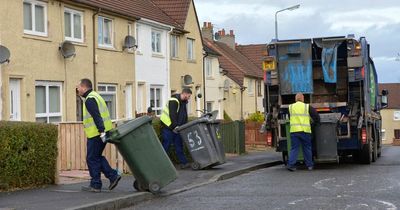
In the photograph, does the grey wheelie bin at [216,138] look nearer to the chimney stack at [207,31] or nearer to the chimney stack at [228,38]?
the chimney stack at [207,31]

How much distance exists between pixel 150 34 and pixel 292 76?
466 inches

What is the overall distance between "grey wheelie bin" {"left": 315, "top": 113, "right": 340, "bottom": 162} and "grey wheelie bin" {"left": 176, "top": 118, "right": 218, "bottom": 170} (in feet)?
7.74

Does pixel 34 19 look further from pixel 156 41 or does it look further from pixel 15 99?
pixel 156 41

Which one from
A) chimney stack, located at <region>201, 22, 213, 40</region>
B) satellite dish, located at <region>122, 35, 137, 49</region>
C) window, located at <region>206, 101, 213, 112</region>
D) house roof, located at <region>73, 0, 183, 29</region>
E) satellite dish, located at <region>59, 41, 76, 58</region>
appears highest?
chimney stack, located at <region>201, 22, 213, 40</region>

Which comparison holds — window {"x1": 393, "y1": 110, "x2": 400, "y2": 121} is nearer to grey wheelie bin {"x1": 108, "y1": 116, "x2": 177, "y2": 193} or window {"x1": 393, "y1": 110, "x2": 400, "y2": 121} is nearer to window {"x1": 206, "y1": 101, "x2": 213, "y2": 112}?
window {"x1": 206, "y1": 101, "x2": 213, "y2": 112}

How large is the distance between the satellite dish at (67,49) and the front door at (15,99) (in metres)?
2.10

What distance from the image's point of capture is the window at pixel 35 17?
1742 cm

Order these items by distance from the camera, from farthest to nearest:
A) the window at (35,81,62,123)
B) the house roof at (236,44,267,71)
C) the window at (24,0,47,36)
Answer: the house roof at (236,44,267,71) → the window at (35,81,62,123) → the window at (24,0,47,36)

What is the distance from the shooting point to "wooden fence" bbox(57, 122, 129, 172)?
41.3 feet

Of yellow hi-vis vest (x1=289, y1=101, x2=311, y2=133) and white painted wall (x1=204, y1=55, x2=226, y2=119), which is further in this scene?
white painted wall (x1=204, y1=55, x2=226, y2=119)

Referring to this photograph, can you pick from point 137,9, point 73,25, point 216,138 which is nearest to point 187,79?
point 137,9

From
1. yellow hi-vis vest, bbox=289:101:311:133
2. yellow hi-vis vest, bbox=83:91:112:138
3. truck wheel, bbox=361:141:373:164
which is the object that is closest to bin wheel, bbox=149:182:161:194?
yellow hi-vis vest, bbox=83:91:112:138

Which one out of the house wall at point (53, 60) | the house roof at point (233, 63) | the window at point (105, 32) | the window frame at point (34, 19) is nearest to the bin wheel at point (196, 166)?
the house wall at point (53, 60)

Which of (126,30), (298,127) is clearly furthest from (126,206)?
(126,30)
